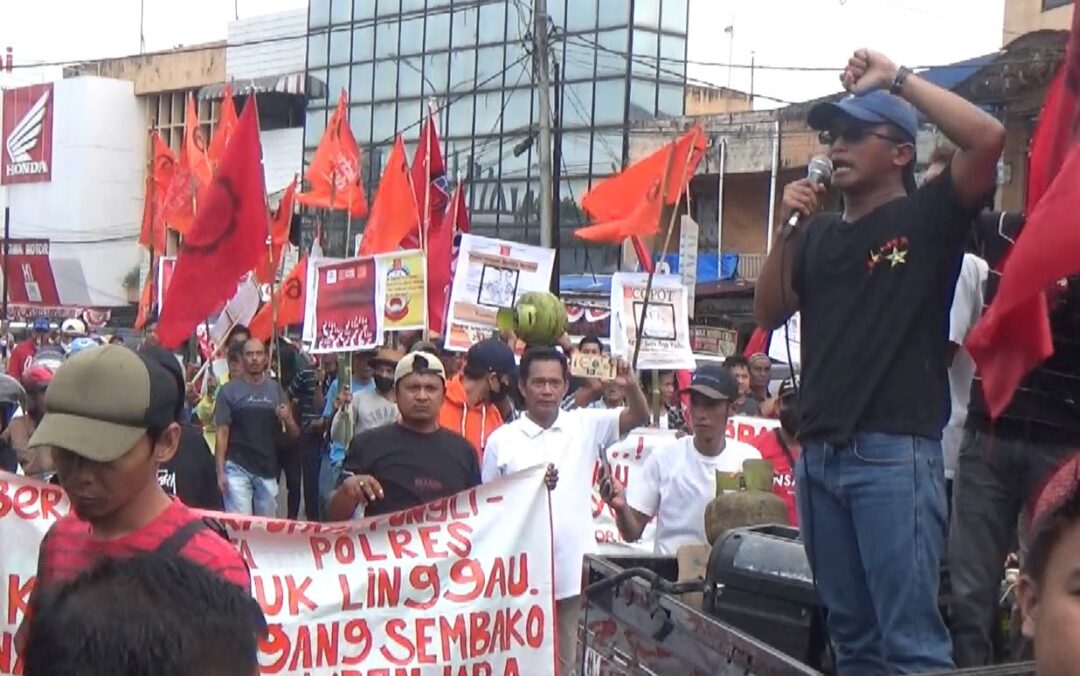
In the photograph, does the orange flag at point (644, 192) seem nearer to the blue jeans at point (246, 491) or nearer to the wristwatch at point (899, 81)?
the blue jeans at point (246, 491)

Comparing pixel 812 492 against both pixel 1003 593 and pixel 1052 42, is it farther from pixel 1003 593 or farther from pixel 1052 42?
pixel 1052 42

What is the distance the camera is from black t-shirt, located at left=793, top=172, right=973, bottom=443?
3.47 m

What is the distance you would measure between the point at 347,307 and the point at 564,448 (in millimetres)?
5063

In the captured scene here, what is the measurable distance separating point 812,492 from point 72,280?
54.2 meters

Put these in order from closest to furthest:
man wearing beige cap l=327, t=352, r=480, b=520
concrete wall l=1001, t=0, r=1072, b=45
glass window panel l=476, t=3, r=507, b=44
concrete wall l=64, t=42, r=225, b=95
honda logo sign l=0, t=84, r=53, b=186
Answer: man wearing beige cap l=327, t=352, r=480, b=520 < concrete wall l=1001, t=0, r=1072, b=45 < glass window panel l=476, t=3, r=507, b=44 < concrete wall l=64, t=42, r=225, b=95 < honda logo sign l=0, t=84, r=53, b=186

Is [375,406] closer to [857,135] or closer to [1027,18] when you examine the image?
[857,135]

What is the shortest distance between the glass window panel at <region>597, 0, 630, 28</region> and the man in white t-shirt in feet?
103

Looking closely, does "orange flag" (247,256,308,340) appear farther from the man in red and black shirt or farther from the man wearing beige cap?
the man in red and black shirt

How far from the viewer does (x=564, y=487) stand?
6.40m

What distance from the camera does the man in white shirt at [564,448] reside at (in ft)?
20.7

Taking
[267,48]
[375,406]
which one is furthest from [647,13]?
[375,406]

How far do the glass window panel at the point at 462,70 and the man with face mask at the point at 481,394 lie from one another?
33620mm

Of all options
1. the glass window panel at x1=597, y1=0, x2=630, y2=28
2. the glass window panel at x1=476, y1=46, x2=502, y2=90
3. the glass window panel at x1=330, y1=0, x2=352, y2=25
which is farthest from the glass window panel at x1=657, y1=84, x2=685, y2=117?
the glass window panel at x1=330, y1=0, x2=352, y2=25

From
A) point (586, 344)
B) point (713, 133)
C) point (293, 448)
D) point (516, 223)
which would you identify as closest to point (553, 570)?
point (586, 344)
